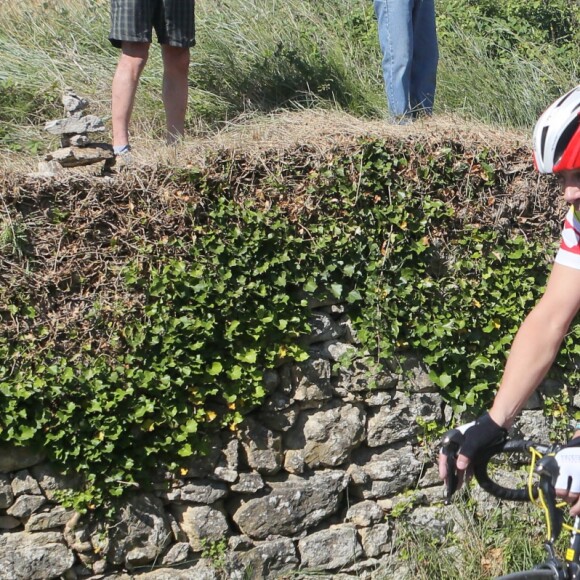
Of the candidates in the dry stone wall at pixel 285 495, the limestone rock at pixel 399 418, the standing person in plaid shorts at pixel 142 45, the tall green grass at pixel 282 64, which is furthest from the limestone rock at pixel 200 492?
the tall green grass at pixel 282 64

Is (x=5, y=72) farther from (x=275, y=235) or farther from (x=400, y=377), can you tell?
(x=400, y=377)

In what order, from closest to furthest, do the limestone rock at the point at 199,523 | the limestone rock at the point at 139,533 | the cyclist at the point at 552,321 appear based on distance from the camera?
1. the cyclist at the point at 552,321
2. the limestone rock at the point at 139,533
3. the limestone rock at the point at 199,523

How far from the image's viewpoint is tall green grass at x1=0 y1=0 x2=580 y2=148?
6.21 m

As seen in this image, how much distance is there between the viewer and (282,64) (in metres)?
6.59

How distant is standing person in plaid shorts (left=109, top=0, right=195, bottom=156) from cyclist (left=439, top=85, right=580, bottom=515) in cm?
246

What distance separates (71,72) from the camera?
670 centimetres

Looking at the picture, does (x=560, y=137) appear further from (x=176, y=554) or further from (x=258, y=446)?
(x=176, y=554)

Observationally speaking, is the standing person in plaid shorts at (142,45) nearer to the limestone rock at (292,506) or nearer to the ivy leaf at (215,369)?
the ivy leaf at (215,369)

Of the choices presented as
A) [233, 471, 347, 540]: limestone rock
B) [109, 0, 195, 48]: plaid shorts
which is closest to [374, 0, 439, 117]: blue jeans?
[109, 0, 195, 48]: plaid shorts

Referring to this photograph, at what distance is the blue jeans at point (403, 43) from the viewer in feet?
18.0

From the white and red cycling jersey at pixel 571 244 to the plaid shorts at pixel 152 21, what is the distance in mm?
2912

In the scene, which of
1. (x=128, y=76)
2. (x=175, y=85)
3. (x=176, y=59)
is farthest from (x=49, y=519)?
(x=176, y=59)

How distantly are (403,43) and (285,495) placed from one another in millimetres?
2887

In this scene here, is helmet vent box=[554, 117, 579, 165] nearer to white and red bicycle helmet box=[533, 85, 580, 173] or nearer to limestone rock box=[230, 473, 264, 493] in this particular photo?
white and red bicycle helmet box=[533, 85, 580, 173]
